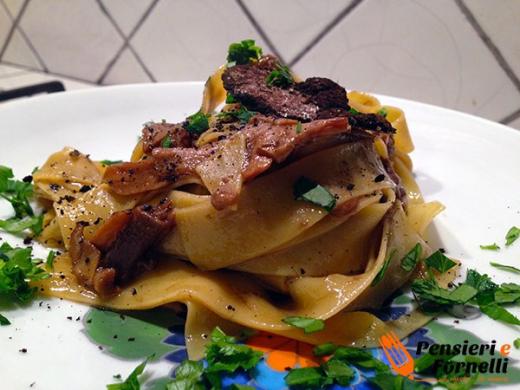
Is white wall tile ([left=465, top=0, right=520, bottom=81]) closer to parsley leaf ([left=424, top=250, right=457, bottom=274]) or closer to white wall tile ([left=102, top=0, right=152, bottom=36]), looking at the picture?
parsley leaf ([left=424, top=250, right=457, bottom=274])

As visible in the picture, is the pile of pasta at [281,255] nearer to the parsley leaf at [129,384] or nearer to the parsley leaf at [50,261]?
the parsley leaf at [50,261]

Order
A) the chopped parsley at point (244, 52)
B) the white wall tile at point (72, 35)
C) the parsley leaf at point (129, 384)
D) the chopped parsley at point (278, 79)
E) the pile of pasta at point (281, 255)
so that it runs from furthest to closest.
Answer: the white wall tile at point (72, 35), the chopped parsley at point (244, 52), the chopped parsley at point (278, 79), the pile of pasta at point (281, 255), the parsley leaf at point (129, 384)

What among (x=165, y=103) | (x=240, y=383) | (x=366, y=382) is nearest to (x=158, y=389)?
(x=240, y=383)

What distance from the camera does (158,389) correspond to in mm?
1444

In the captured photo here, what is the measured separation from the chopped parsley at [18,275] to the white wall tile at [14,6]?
4.27 meters

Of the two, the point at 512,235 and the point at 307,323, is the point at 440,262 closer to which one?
the point at 512,235

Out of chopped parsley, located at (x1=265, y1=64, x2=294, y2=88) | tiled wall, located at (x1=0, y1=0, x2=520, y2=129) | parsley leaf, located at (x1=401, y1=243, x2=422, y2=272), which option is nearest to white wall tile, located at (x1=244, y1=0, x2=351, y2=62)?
tiled wall, located at (x1=0, y1=0, x2=520, y2=129)

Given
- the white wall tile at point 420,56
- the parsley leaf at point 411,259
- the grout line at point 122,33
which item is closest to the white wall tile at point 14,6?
the grout line at point 122,33

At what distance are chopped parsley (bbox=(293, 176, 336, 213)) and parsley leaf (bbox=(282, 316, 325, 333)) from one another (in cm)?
38

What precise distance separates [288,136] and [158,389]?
0.89m

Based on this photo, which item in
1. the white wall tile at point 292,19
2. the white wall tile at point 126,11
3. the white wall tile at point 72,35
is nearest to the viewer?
the white wall tile at point 292,19

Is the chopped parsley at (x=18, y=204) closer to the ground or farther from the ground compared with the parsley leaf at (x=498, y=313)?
farther from the ground

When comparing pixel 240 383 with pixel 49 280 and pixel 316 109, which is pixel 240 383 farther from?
pixel 316 109

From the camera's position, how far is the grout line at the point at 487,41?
133 inches
